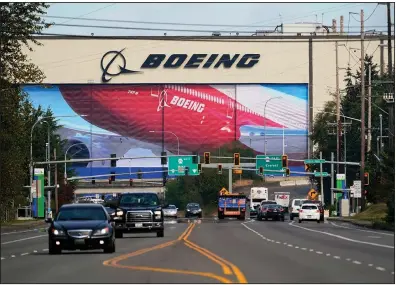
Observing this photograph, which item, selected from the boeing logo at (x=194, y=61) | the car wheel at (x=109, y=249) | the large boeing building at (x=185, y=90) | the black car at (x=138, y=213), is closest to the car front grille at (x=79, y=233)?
the car wheel at (x=109, y=249)

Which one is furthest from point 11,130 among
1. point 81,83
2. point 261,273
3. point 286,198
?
point 81,83

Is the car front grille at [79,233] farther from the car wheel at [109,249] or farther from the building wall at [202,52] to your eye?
the building wall at [202,52]

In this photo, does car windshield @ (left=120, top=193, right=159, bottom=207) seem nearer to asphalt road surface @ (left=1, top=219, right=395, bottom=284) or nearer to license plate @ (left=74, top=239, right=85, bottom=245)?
asphalt road surface @ (left=1, top=219, right=395, bottom=284)

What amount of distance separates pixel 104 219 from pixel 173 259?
4.21 metres

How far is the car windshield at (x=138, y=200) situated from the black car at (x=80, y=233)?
43.1ft

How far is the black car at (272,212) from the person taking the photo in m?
90.8

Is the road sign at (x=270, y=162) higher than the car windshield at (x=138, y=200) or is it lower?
higher

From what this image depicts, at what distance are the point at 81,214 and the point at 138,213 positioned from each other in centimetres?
1223

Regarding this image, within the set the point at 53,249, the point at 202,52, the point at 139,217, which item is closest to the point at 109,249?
the point at 53,249

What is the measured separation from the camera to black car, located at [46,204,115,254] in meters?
31.0

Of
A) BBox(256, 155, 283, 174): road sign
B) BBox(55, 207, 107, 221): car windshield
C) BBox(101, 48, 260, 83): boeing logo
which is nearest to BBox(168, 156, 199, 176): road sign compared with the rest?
BBox(256, 155, 283, 174): road sign

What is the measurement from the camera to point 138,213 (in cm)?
4459

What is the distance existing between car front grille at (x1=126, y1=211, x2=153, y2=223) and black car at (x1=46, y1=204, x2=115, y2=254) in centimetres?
1232

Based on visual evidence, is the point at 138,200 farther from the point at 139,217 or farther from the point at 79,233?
the point at 79,233
